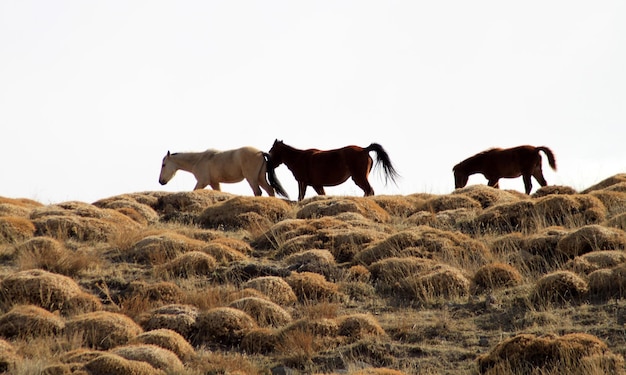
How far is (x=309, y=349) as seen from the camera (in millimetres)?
11453

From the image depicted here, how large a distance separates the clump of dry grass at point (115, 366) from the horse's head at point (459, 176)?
16.4 m

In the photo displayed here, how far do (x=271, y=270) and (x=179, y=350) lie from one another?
12.7 ft

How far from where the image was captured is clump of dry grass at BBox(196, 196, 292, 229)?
1855 centimetres

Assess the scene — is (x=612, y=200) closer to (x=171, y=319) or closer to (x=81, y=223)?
(x=81, y=223)

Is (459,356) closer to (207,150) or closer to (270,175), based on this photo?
(270,175)

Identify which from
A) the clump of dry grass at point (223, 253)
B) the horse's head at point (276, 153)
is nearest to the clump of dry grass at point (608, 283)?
the clump of dry grass at point (223, 253)

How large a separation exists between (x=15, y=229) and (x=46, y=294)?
13.5ft

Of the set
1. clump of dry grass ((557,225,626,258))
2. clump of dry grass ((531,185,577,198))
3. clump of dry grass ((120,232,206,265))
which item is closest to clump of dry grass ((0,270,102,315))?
clump of dry grass ((120,232,206,265))

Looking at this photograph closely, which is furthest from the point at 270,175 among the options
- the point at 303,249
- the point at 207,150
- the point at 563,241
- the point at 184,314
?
the point at 184,314

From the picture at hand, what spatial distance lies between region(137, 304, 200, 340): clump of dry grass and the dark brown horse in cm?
1137

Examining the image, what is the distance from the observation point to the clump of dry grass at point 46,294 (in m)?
13.0

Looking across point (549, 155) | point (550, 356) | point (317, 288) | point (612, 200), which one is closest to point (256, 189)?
point (549, 155)

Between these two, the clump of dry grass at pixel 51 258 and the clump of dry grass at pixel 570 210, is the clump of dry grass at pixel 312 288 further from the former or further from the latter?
the clump of dry grass at pixel 570 210

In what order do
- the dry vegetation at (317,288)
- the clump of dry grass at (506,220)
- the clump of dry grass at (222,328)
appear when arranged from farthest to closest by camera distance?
the clump of dry grass at (506,220)
the clump of dry grass at (222,328)
the dry vegetation at (317,288)
